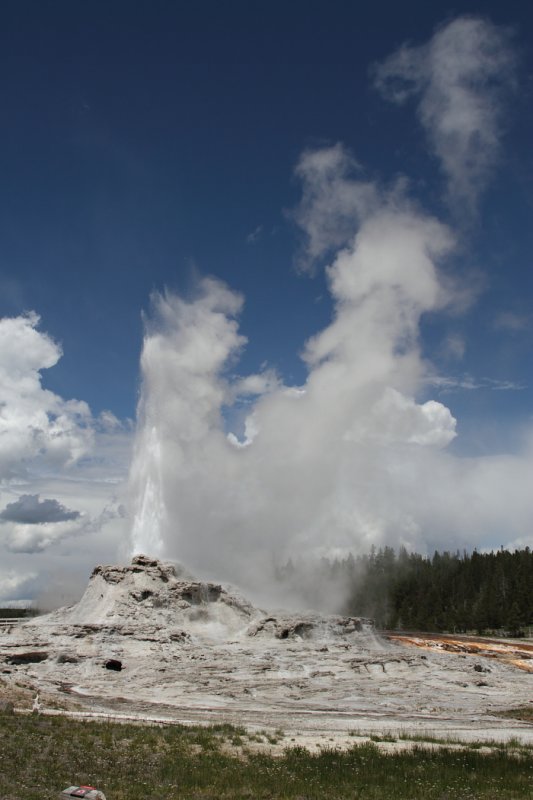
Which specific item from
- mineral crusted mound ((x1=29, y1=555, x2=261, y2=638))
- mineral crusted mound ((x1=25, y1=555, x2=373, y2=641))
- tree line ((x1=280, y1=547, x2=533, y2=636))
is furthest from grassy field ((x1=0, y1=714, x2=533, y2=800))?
tree line ((x1=280, y1=547, x2=533, y2=636))

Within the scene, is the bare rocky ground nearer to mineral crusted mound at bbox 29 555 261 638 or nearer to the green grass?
mineral crusted mound at bbox 29 555 261 638

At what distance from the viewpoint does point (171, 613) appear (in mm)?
57438

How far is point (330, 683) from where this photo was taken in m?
41.9

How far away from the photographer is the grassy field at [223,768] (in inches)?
621

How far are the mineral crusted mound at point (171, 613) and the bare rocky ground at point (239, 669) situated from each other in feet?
0.43

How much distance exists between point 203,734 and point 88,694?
660 inches

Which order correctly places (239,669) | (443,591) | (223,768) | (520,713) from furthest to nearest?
(443,591) → (239,669) → (520,713) → (223,768)

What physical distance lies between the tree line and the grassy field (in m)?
84.8

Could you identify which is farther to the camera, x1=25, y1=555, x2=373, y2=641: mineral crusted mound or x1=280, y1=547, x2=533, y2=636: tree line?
x1=280, y1=547, x2=533, y2=636: tree line

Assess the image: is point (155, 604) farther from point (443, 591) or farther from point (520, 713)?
point (443, 591)

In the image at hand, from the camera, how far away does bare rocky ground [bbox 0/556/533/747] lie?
3103cm

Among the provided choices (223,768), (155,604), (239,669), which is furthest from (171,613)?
(223,768)

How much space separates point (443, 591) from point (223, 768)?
359ft

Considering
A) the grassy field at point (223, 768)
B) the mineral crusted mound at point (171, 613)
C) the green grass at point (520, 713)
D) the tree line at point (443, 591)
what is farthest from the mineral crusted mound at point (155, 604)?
the tree line at point (443, 591)
